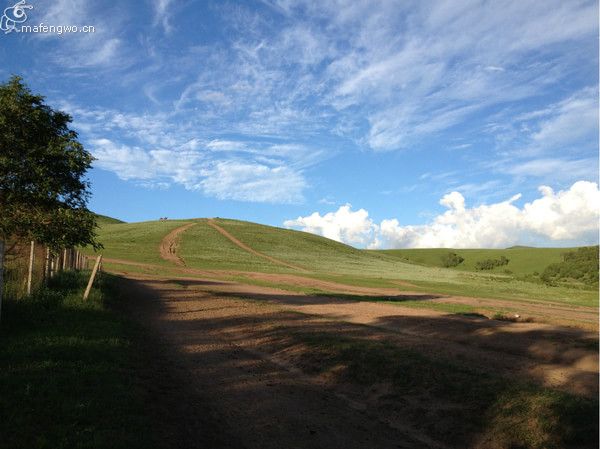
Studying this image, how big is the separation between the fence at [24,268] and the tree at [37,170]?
65 centimetres

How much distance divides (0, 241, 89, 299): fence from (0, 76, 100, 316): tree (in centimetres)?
65

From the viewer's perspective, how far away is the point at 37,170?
1977 centimetres

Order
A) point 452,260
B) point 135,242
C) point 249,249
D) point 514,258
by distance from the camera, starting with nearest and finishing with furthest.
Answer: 1. point 135,242
2. point 249,249
3. point 514,258
4. point 452,260

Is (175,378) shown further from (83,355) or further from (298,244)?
(298,244)

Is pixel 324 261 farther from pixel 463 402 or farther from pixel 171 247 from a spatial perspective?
pixel 463 402

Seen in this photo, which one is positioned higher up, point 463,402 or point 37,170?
point 37,170

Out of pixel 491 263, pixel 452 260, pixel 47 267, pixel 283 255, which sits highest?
pixel 452 260

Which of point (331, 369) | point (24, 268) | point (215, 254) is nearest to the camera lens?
point (331, 369)

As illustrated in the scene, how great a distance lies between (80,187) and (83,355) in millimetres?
15331

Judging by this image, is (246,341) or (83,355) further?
(246,341)

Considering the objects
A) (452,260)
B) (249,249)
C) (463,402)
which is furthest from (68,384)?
(452,260)

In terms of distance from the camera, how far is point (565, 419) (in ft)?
26.0

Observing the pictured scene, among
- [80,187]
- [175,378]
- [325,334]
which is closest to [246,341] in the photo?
[325,334]

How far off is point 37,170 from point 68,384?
15008 millimetres
